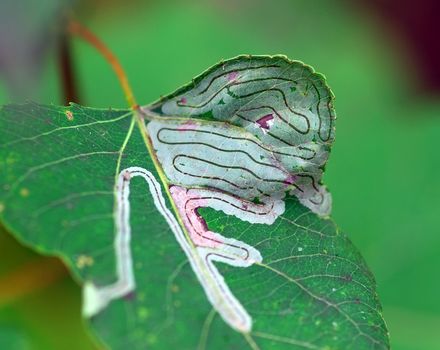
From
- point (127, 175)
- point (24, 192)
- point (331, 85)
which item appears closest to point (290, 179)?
point (127, 175)

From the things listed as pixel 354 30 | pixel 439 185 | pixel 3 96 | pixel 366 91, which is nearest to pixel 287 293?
pixel 3 96

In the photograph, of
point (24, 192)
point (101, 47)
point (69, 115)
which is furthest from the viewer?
point (101, 47)

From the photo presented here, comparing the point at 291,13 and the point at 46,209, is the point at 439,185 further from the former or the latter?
the point at 46,209

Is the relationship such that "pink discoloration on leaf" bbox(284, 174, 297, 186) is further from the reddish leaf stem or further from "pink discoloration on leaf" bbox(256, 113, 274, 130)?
the reddish leaf stem

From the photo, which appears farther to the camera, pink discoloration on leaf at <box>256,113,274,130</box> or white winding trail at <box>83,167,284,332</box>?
pink discoloration on leaf at <box>256,113,274,130</box>

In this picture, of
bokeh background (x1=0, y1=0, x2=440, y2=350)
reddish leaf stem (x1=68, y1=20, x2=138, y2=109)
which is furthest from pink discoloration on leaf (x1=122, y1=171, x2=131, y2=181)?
bokeh background (x1=0, y1=0, x2=440, y2=350)

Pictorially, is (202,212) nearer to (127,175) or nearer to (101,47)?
(127,175)

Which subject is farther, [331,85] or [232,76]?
[331,85]

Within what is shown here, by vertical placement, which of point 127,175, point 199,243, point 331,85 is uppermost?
point 331,85
